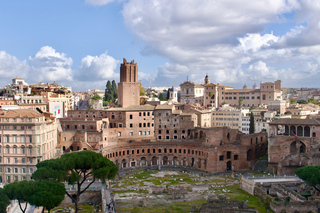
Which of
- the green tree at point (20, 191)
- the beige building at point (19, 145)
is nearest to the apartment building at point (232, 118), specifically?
the beige building at point (19, 145)

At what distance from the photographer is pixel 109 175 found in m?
47.5

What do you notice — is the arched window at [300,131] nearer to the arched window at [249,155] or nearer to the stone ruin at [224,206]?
the arched window at [249,155]

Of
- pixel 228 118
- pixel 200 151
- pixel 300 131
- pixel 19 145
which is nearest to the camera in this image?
pixel 19 145

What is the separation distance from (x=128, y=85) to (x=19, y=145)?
35.0 meters

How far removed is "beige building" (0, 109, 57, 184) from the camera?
57.4 meters

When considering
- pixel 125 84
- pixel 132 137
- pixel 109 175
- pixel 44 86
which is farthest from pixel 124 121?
pixel 44 86

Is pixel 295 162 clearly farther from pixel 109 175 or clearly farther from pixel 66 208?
pixel 66 208

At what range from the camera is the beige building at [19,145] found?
57375 mm

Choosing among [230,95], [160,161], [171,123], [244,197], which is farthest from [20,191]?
[230,95]

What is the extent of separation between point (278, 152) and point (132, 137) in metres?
30.6

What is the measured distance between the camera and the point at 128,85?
8712 centimetres

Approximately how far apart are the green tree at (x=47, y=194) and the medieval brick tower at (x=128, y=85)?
47298 millimetres

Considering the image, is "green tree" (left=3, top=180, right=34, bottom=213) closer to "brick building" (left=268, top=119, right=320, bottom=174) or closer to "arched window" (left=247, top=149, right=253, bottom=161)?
"brick building" (left=268, top=119, right=320, bottom=174)

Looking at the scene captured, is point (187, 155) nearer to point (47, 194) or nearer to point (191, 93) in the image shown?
point (47, 194)
